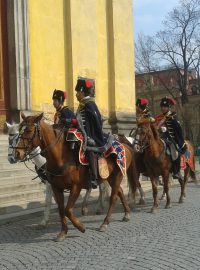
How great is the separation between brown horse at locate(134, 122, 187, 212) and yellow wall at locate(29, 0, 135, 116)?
6905 millimetres

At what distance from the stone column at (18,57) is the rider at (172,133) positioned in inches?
226

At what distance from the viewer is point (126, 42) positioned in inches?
867

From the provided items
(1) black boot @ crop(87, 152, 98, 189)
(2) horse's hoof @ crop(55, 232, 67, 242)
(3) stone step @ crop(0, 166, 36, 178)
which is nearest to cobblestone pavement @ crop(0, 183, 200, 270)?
(2) horse's hoof @ crop(55, 232, 67, 242)

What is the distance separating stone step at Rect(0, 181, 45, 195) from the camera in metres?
11.6

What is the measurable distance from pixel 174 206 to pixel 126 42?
12.0 metres

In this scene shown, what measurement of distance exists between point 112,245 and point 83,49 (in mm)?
12965

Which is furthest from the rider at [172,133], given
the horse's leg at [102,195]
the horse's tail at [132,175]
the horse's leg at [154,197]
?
the horse's leg at [102,195]

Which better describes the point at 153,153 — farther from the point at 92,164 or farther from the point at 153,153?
the point at 92,164

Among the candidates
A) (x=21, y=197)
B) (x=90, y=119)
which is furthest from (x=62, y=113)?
(x=21, y=197)

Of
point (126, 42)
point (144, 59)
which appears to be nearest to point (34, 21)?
point (126, 42)

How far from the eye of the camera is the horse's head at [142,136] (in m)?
10.6

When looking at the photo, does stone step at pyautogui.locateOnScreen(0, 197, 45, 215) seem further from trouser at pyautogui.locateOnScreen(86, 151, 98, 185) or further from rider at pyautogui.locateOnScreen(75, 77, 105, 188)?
rider at pyautogui.locateOnScreen(75, 77, 105, 188)

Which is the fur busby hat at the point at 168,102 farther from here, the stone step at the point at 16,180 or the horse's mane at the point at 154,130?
the stone step at the point at 16,180

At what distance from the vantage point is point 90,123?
27.9 ft
